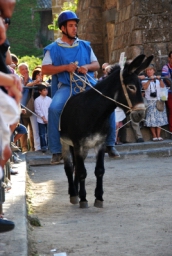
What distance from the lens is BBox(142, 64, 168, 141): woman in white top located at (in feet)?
53.8

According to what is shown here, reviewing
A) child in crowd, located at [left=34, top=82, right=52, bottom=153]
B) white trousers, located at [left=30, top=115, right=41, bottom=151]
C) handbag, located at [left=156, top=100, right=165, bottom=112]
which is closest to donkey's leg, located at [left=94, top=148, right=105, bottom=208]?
child in crowd, located at [left=34, top=82, right=52, bottom=153]

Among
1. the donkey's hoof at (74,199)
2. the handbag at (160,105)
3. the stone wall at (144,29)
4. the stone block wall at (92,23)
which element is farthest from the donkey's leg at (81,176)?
the stone block wall at (92,23)

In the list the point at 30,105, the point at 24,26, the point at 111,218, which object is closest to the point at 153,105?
the point at 30,105

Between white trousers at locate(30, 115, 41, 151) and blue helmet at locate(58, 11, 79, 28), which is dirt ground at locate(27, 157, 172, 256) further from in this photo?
blue helmet at locate(58, 11, 79, 28)

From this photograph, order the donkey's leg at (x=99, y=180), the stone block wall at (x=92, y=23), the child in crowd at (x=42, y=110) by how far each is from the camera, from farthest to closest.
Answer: the stone block wall at (x=92, y=23) → the child in crowd at (x=42, y=110) → the donkey's leg at (x=99, y=180)

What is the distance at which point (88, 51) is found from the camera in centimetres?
1049

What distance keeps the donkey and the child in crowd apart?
19.3ft

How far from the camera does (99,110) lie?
9.63 m

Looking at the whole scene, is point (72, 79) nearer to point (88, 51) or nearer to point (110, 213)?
point (88, 51)

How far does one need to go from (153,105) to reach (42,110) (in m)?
2.63

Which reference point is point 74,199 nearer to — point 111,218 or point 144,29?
point 111,218

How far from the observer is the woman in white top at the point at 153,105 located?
16406 mm

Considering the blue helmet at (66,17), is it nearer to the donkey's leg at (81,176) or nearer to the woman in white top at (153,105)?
the donkey's leg at (81,176)

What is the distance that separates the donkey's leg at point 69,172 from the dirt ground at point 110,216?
0.50ft
